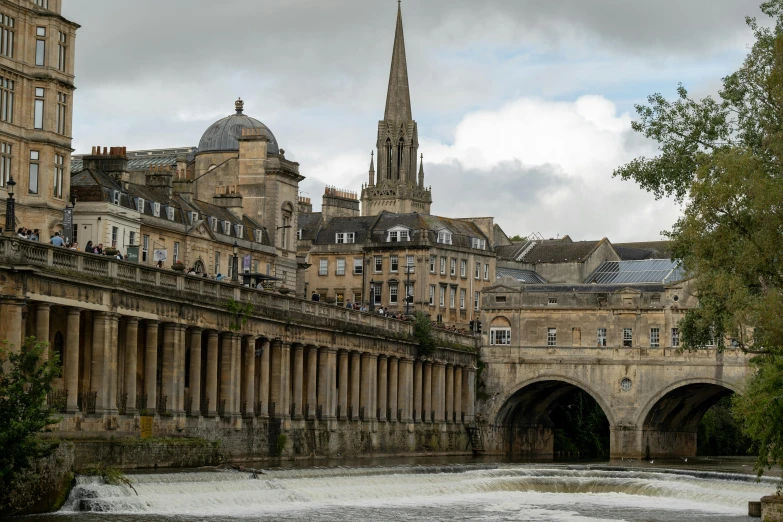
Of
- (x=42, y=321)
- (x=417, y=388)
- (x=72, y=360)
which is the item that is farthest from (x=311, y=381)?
(x=42, y=321)

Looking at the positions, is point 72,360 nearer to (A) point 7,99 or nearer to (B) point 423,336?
(A) point 7,99

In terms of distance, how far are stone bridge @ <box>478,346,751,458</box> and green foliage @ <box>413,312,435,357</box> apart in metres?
12.4

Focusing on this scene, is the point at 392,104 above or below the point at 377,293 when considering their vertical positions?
above

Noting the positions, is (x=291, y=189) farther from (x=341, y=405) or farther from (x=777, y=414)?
(x=777, y=414)

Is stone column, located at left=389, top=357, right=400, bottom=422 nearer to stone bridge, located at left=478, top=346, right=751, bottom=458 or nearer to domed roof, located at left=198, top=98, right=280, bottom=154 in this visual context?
stone bridge, located at left=478, top=346, right=751, bottom=458

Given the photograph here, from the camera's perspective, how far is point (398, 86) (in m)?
189

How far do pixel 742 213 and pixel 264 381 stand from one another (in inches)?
1214

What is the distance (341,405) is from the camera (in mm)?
90500

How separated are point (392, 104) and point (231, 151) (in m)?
73.3

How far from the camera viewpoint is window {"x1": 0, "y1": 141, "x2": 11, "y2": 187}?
76.0 m

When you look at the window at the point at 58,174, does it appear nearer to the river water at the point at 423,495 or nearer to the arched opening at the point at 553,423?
the river water at the point at 423,495


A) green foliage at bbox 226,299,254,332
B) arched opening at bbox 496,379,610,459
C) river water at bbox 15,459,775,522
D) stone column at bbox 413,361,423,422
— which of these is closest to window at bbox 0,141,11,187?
green foliage at bbox 226,299,254,332

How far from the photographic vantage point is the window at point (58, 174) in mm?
79500

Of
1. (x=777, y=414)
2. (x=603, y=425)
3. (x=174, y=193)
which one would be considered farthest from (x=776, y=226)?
(x=603, y=425)
